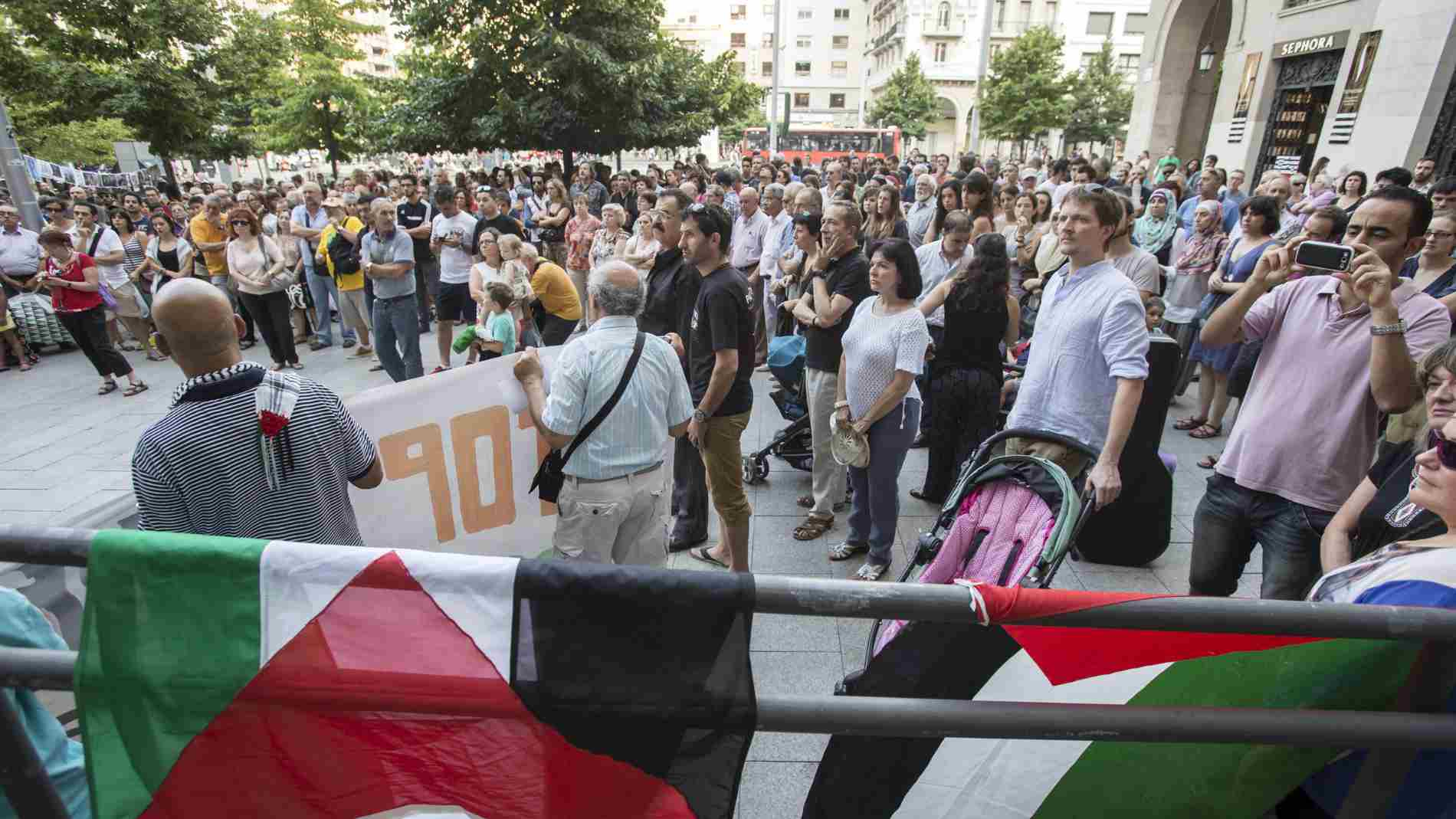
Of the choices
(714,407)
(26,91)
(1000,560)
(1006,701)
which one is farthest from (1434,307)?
(26,91)

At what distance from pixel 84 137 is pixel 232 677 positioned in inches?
1201

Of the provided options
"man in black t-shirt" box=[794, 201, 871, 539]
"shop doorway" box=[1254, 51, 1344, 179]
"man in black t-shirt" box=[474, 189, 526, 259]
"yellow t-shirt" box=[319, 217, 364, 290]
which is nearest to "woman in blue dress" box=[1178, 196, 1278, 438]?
"man in black t-shirt" box=[794, 201, 871, 539]

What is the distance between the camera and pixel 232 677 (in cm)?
136

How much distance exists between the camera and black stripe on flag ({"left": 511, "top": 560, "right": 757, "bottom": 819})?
4.17ft

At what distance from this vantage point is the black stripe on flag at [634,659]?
127 centimetres

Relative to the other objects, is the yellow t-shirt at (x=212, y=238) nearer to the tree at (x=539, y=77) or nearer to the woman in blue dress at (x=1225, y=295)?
the woman in blue dress at (x=1225, y=295)

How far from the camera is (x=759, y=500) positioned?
213 inches

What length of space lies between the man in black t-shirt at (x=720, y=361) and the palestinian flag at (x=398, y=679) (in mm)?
2541

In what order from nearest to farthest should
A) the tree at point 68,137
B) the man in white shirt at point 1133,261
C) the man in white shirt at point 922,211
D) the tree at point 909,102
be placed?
the man in white shirt at point 1133,261 → the man in white shirt at point 922,211 → the tree at point 68,137 → the tree at point 909,102

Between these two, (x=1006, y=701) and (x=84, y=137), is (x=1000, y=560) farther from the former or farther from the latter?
(x=84, y=137)

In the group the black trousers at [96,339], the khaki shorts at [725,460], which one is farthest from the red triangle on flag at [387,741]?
the black trousers at [96,339]

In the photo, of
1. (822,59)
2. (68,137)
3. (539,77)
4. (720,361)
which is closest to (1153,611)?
(720,361)

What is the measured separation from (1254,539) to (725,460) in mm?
2390

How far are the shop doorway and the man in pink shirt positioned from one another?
14.8m
